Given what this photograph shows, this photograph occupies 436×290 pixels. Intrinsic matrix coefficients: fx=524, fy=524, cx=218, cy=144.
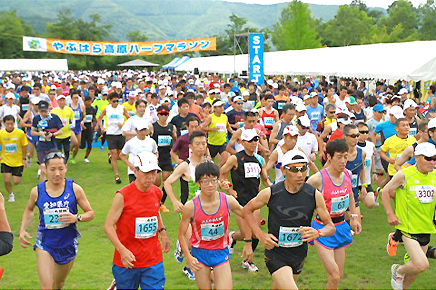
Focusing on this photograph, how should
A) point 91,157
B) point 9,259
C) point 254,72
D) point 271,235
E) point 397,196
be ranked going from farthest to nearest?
point 254,72
point 91,157
point 9,259
point 397,196
point 271,235

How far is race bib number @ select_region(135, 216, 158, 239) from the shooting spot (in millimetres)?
5137

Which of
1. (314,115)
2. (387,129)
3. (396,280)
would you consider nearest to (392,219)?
(396,280)

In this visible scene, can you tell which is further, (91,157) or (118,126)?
(91,157)

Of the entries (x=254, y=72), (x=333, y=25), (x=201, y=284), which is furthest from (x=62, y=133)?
(x=333, y=25)

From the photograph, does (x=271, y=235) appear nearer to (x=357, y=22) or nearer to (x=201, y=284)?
(x=201, y=284)

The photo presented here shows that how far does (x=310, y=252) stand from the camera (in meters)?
8.30

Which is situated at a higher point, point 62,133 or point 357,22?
point 357,22

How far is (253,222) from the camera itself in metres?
5.45

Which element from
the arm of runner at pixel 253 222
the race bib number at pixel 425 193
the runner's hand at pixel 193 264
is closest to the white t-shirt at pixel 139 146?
the arm of runner at pixel 253 222

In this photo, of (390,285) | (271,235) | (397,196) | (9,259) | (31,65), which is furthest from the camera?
(31,65)

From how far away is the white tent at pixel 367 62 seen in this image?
790 inches

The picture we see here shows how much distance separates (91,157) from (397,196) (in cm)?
1288

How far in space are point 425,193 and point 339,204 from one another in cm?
102

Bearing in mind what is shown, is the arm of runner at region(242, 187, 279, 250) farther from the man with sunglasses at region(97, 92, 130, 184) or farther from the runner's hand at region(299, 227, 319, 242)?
the man with sunglasses at region(97, 92, 130, 184)
